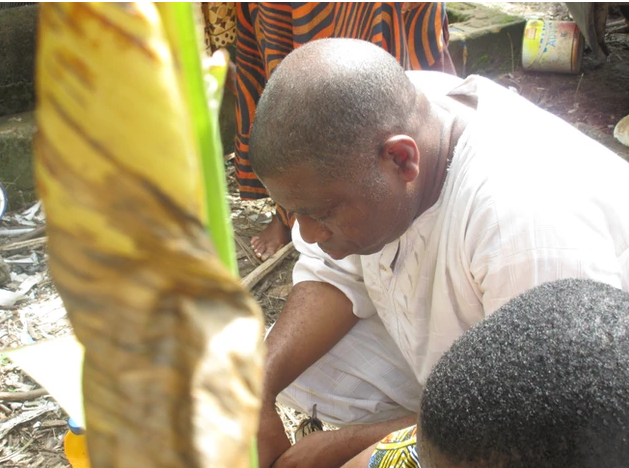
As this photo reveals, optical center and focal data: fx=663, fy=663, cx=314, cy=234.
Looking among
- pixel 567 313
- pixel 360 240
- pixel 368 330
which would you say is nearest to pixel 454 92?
pixel 360 240

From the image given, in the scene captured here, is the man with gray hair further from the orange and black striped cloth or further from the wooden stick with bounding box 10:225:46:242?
the wooden stick with bounding box 10:225:46:242

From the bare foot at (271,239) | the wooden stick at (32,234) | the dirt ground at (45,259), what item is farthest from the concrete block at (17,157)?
the bare foot at (271,239)

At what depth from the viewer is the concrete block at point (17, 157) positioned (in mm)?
3201

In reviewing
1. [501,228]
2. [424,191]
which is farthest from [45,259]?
[501,228]

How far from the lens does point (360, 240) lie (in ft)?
4.63

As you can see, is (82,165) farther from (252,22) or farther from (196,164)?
(252,22)

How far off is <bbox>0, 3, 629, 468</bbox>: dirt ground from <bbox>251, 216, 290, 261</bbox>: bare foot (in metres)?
0.05

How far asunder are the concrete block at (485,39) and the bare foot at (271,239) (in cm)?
154

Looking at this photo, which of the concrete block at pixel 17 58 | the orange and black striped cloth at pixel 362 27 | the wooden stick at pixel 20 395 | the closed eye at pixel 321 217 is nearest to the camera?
the closed eye at pixel 321 217

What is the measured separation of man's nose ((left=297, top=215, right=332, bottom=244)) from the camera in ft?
4.57

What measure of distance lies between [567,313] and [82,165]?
0.75 meters

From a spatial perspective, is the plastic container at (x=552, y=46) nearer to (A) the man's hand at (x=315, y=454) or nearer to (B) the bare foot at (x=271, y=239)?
(B) the bare foot at (x=271, y=239)

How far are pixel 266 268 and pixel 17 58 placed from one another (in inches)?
70.3

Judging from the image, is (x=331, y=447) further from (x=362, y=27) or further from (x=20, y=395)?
(x=362, y=27)
